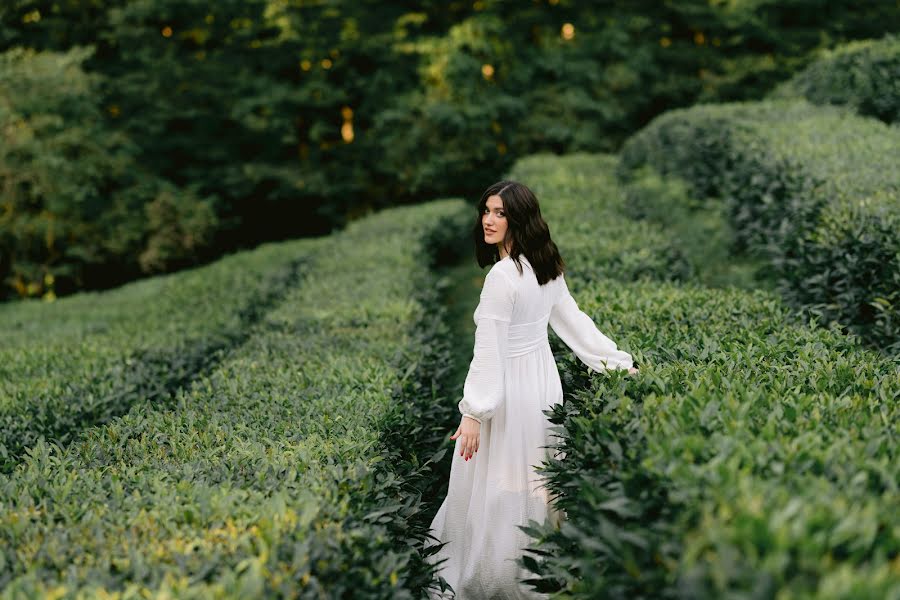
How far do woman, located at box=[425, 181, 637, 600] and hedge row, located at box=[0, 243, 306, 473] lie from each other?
95.8 inches

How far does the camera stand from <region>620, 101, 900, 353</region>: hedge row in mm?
5672

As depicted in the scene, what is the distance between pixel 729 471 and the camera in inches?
95.3

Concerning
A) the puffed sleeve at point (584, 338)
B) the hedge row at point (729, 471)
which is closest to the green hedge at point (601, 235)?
the hedge row at point (729, 471)

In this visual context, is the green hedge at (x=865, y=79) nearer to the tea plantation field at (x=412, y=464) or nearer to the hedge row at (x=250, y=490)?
the tea plantation field at (x=412, y=464)

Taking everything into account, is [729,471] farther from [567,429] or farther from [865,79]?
[865,79]

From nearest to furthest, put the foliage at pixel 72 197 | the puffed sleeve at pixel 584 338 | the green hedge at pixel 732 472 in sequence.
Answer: the green hedge at pixel 732 472, the puffed sleeve at pixel 584 338, the foliage at pixel 72 197

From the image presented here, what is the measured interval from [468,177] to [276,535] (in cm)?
2084


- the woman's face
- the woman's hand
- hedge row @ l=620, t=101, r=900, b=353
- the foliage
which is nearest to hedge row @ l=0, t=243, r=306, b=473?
the woman's hand

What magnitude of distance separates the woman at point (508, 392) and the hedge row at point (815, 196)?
86.5 inches

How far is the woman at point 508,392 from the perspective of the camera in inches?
147

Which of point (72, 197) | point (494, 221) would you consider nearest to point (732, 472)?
point (494, 221)

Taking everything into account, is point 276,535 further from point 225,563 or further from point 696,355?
point 696,355

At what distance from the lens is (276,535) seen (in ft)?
8.78

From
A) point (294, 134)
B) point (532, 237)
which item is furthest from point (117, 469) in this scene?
point (294, 134)
